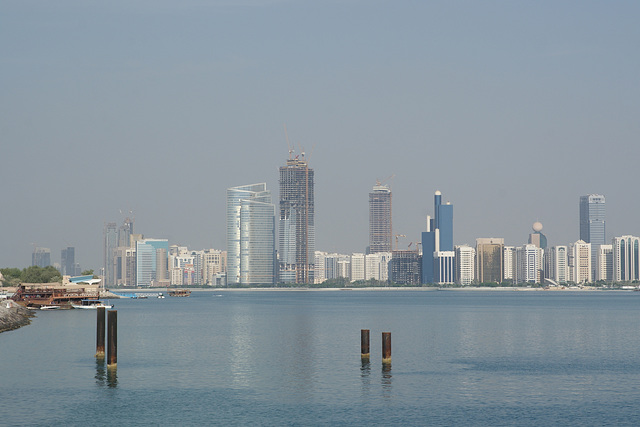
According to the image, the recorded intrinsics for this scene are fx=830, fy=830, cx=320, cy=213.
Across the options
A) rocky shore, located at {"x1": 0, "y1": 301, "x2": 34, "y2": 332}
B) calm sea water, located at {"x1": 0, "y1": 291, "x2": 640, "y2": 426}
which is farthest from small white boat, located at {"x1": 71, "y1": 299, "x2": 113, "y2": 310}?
calm sea water, located at {"x1": 0, "y1": 291, "x2": 640, "y2": 426}

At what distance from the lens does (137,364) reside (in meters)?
73.4

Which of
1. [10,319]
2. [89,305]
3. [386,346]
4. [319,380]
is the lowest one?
[89,305]

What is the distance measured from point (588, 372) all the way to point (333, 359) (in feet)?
73.9

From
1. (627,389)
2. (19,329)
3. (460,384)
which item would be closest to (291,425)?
(460,384)

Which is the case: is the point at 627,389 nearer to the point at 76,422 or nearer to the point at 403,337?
the point at 76,422

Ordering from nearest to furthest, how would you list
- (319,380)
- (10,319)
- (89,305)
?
1. (319,380)
2. (10,319)
3. (89,305)

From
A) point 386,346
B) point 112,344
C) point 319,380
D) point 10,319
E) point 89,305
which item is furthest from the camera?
point 89,305

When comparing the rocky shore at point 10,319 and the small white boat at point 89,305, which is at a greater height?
the rocky shore at point 10,319

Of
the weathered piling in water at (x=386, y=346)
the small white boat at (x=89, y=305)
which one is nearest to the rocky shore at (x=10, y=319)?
the small white boat at (x=89, y=305)

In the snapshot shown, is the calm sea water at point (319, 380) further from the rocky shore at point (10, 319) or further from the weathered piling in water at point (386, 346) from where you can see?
the rocky shore at point (10, 319)

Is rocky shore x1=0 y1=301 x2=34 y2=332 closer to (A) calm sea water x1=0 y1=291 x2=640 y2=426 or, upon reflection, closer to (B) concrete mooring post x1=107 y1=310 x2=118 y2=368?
(A) calm sea water x1=0 y1=291 x2=640 y2=426

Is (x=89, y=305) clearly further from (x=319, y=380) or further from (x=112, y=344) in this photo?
(x=319, y=380)

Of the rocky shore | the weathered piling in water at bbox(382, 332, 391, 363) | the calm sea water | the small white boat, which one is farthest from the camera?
the small white boat

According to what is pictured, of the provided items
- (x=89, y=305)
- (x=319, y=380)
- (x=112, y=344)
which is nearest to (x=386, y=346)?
(x=319, y=380)
